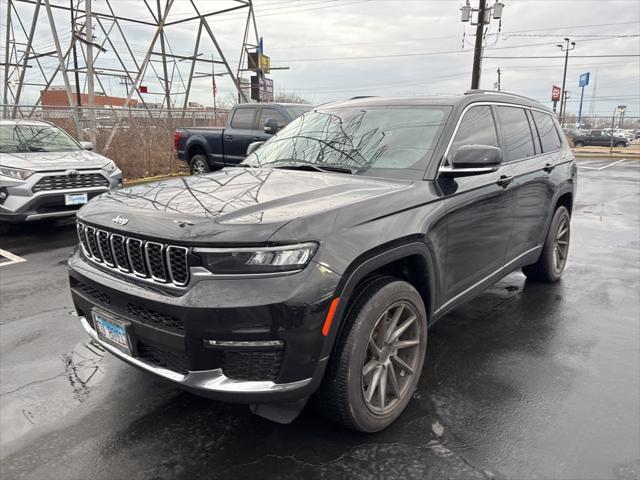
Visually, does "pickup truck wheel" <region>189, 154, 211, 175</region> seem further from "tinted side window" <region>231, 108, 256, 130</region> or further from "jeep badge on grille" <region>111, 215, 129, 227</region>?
"jeep badge on grille" <region>111, 215, 129, 227</region>

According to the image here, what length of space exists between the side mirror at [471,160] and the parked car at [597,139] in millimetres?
36338

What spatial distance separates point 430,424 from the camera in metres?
2.79

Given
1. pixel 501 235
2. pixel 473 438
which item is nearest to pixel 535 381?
pixel 473 438

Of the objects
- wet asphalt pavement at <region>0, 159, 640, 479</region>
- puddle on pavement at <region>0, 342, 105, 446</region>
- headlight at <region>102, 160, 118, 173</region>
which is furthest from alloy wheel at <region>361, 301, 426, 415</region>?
headlight at <region>102, 160, 118, 173</region>

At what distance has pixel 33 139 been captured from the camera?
8.09 meters

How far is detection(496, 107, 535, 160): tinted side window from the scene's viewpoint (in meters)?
4.03

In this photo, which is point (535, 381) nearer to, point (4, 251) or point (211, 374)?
point (211, 374)

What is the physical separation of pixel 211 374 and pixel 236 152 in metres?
9.61

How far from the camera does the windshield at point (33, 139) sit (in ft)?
25.4

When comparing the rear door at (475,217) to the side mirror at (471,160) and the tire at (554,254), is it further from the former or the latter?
the tire at (554,254)

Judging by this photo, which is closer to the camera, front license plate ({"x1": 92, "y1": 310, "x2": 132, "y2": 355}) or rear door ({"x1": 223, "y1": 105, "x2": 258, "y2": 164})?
front license plate ({"x1": 92, "y1": 310, "x2": 132, "y2": 355})

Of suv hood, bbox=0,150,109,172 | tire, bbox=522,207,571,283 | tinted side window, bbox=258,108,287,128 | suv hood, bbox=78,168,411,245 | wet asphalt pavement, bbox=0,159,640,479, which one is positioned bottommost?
wet asphalt pavement, bbox=0,159,640,479

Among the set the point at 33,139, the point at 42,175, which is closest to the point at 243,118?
the point at 33,139

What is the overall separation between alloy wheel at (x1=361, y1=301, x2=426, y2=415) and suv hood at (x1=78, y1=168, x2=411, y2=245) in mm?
697
